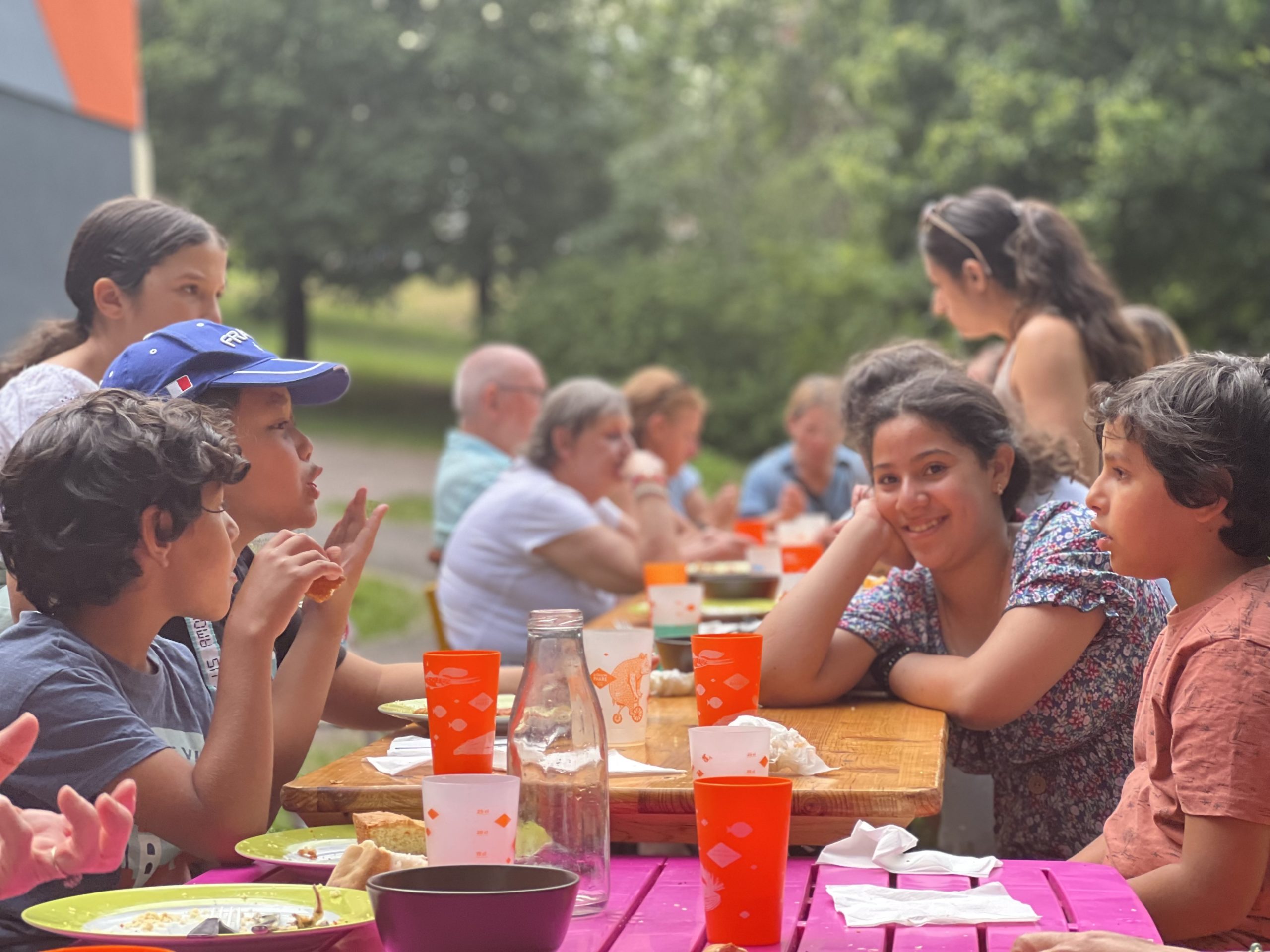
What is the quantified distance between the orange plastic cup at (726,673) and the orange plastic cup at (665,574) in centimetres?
186

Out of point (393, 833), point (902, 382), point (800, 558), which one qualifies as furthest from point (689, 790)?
point (800, 558)

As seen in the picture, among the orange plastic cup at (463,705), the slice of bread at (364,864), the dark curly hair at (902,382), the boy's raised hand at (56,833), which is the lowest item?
the slice of bread at (364,864)

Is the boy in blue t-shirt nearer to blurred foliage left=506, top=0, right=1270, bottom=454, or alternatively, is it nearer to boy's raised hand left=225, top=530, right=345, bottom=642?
boy's raised hand left=225, top=530, right=345, bottom=642

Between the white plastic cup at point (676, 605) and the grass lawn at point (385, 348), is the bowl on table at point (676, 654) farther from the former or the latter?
the grass lawn at point (385, 348)

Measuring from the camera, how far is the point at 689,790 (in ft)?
6.95

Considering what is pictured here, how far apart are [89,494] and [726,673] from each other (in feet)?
3.46

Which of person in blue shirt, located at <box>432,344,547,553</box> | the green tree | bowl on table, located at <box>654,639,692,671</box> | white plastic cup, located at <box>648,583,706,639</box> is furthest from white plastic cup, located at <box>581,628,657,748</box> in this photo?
the green tree

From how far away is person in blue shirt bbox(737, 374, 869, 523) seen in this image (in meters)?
8.08

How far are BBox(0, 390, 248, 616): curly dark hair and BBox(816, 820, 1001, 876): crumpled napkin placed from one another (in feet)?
3.57

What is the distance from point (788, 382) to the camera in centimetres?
1994

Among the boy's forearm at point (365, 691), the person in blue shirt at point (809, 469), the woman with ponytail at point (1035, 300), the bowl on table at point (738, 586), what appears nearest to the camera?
the boy's forearm at point (365, 691)

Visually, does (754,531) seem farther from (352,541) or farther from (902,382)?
(352,541)

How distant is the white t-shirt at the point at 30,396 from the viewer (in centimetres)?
318

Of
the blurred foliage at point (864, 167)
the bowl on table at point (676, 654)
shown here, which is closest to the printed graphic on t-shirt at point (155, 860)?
the bowl on table at point (676, 654)
